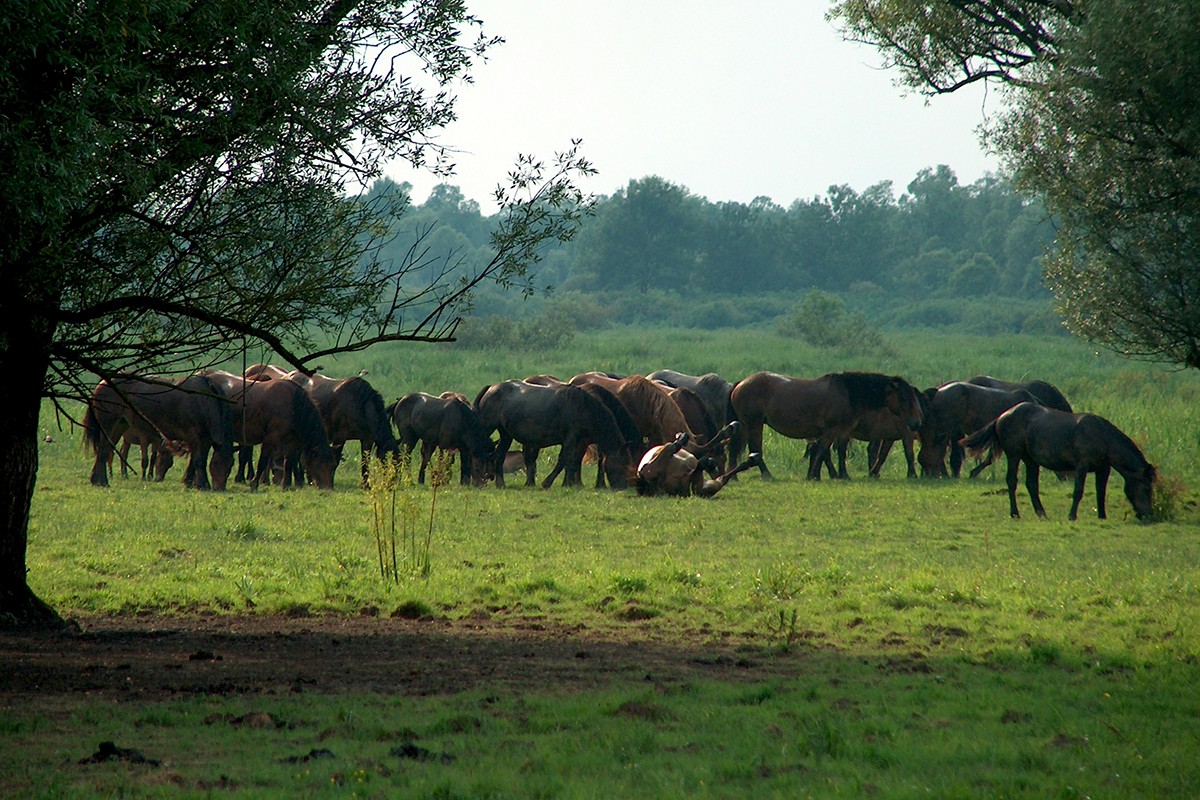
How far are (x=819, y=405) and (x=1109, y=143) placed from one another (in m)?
9.78

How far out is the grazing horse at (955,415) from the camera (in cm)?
2595

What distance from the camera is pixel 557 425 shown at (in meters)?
23.7

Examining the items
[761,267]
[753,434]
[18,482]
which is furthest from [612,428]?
[761,267]

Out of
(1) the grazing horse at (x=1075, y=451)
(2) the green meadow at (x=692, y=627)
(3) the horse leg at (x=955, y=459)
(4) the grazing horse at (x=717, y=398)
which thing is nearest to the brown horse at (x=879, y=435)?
(3) the horse leg at (x=955, y=459)

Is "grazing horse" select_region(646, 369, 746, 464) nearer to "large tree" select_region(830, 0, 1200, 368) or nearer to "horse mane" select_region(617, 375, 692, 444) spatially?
"horse mane" select_region(617, 375, 692, 444)

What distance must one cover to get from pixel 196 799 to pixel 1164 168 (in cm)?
1661

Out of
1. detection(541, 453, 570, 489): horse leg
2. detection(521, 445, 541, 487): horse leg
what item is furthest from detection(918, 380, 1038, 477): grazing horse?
detection(521, 445, 541, 487): horse leg

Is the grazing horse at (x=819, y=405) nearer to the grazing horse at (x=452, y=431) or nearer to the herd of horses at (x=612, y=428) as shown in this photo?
the herd of horses at (x=612, y=428)

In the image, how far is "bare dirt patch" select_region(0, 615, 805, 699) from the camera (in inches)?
290

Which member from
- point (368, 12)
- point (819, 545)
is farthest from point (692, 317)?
point (368, 12)

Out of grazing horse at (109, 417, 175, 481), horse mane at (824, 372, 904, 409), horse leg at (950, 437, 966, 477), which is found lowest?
grazing horse at (109, 417, 175, 481)

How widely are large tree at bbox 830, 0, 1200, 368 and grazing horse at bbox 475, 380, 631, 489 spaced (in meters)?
8.83

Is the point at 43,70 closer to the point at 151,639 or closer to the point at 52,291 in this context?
the point at 52,291

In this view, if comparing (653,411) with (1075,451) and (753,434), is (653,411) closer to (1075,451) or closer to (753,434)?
(753,434)
